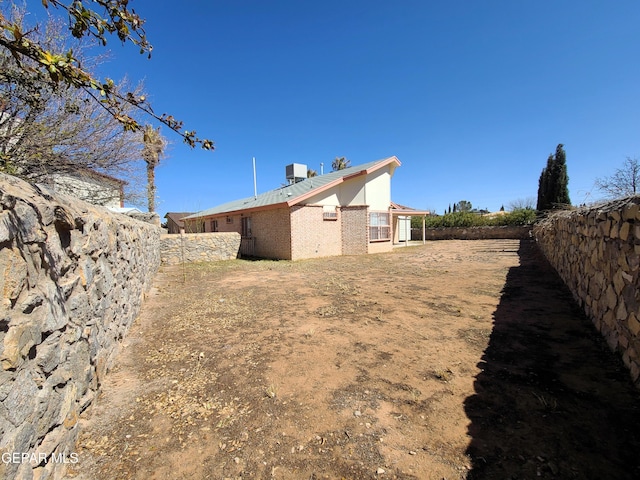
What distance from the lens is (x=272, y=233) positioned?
1488 cm

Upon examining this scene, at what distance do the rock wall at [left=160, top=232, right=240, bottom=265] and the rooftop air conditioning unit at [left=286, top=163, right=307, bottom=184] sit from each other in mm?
8477

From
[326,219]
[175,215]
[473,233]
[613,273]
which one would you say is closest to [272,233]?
[326,219]

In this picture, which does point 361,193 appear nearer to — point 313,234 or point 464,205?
point 313,234

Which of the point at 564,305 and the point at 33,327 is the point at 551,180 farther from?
the point at 33,327

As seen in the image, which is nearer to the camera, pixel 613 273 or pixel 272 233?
pixel 613 273

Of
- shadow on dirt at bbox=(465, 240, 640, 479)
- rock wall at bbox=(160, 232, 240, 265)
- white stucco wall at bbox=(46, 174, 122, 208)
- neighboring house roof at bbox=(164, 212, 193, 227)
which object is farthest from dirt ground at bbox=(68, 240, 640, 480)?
neighboring house roof at bbox=(164, 212, 193, 227)

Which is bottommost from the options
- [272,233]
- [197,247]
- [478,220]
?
[197,247]

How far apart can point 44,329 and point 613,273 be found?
5.55 metres

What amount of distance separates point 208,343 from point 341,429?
2516 millimetres

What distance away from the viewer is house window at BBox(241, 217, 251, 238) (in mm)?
16891

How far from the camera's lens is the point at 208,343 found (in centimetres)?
417

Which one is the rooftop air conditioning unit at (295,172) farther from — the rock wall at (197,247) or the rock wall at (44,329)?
the rock wall at (44,329)

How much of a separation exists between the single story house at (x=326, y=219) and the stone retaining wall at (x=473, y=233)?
1546cm

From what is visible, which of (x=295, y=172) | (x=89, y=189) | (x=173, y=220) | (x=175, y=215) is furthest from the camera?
(x=175, y=215)
